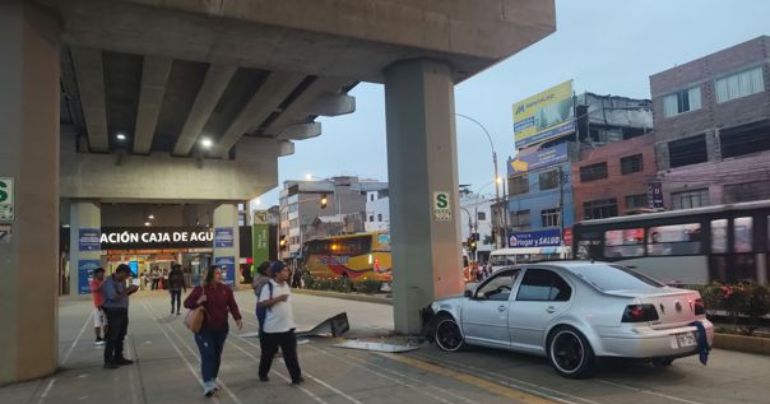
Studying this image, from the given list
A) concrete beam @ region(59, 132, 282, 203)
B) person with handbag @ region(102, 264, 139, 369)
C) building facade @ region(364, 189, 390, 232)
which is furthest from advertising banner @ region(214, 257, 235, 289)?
building facade @ region(364, 189, 390, 232)

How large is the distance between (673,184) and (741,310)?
103ft

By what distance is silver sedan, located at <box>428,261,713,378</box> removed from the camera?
767 cm

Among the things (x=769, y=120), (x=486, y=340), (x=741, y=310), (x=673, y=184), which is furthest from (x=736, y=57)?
(x=486, y=340)

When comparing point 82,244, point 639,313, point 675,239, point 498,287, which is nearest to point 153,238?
point 82,244

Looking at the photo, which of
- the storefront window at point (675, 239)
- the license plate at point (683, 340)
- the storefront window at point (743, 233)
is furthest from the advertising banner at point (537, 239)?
the license plate at point (683, 340)

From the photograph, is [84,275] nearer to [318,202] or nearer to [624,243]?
[624,243]

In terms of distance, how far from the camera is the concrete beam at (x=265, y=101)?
21844 mm

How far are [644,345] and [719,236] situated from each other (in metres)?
10.5

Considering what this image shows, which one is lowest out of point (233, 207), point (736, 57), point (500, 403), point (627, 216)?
point (500, 403)

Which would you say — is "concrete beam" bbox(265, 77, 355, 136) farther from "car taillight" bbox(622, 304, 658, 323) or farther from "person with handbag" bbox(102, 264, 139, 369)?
"car taillight" bbox(622, 304, 658, 323)

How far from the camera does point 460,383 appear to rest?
27.0ft

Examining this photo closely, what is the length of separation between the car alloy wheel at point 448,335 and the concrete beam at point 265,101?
40.5ft

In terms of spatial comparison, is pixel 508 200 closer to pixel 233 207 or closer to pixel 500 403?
pixel 233 207

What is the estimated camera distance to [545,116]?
56.8m
